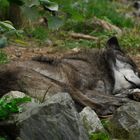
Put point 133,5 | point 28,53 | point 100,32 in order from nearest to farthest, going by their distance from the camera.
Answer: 1. point 28,53
2. point 100,32
3. point 133,5

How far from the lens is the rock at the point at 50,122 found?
4.45 meters

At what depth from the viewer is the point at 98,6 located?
1451cm

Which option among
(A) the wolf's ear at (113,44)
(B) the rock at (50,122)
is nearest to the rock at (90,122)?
(B) the rock at (50,122)

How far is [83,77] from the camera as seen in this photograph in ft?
24.2

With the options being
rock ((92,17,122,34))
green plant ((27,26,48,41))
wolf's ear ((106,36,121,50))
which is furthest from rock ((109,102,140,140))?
rock ((92,17,122,34))

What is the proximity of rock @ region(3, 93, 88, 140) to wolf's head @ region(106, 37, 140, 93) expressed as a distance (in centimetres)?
318

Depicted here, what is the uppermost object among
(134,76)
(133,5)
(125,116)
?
(125,116)

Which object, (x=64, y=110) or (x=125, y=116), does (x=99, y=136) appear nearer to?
(x=125, y=116)

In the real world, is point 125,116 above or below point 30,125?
below

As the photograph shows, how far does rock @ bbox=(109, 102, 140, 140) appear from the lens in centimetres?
543

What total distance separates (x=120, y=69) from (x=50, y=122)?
374 centimetres

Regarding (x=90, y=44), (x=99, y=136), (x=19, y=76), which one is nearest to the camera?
(x=99, y=136)

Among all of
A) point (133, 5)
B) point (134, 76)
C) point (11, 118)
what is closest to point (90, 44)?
point (134, 76)

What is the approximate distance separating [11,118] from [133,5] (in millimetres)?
14927
